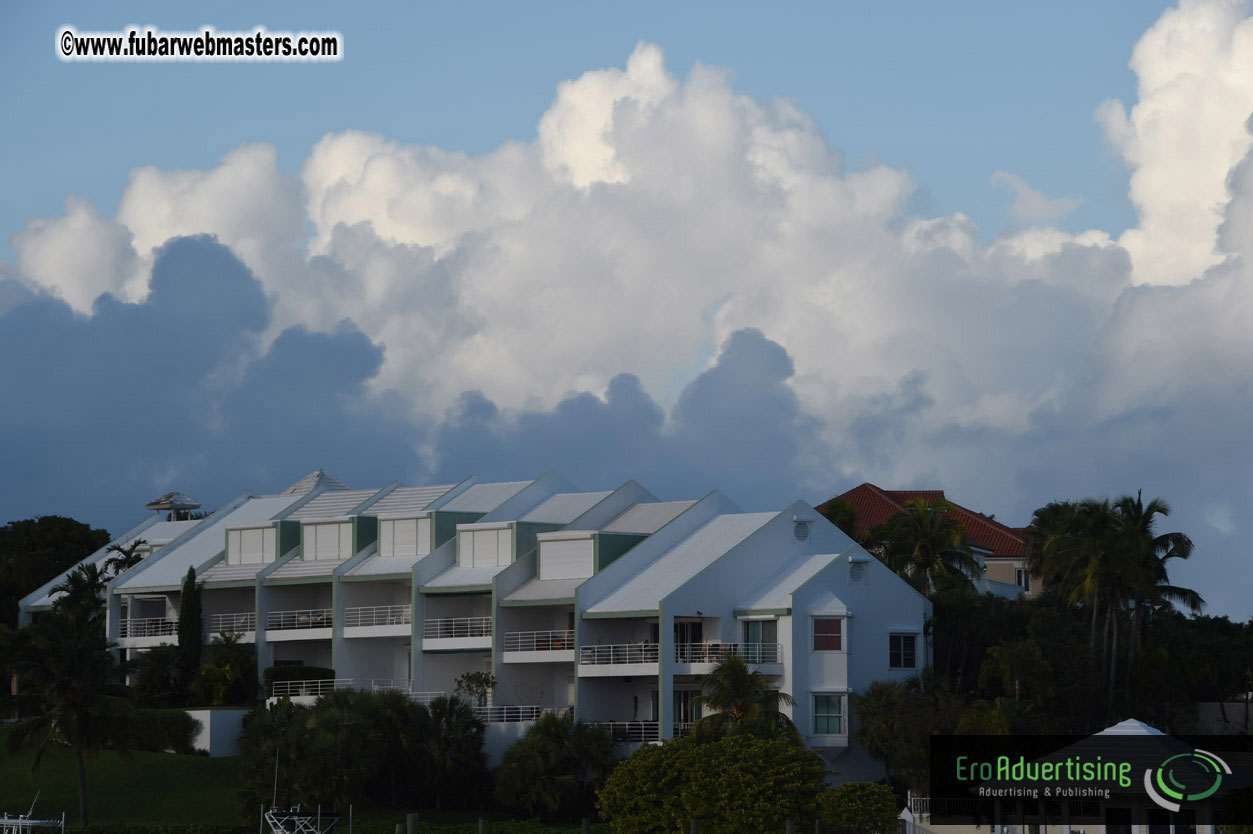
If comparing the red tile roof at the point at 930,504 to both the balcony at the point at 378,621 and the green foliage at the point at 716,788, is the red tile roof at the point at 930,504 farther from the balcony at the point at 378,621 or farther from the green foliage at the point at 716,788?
the green foliage at the point at 716,788

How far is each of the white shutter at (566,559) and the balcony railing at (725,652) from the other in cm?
671

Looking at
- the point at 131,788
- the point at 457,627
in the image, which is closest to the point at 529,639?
the point at 457,627

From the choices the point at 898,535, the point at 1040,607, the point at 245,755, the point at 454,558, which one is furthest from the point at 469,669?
the point at 1040,607

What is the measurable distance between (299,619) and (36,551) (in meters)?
25.5

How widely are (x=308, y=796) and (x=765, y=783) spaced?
18412 mm

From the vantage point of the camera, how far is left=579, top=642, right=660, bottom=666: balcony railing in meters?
70.6

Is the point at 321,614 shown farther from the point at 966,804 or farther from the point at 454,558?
the point at 966,804

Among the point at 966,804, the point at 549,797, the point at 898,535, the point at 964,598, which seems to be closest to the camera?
the point at 966,804

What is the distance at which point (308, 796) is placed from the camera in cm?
6406

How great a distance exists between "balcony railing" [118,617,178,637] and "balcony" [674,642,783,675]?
2898 centimetres

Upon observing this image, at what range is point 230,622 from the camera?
282ft

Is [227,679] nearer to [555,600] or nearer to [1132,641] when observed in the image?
[555,600]

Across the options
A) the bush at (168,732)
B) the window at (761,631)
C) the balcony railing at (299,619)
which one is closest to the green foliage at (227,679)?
the balcony railing at (299,619)

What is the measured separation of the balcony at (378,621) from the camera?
78.9 metres
